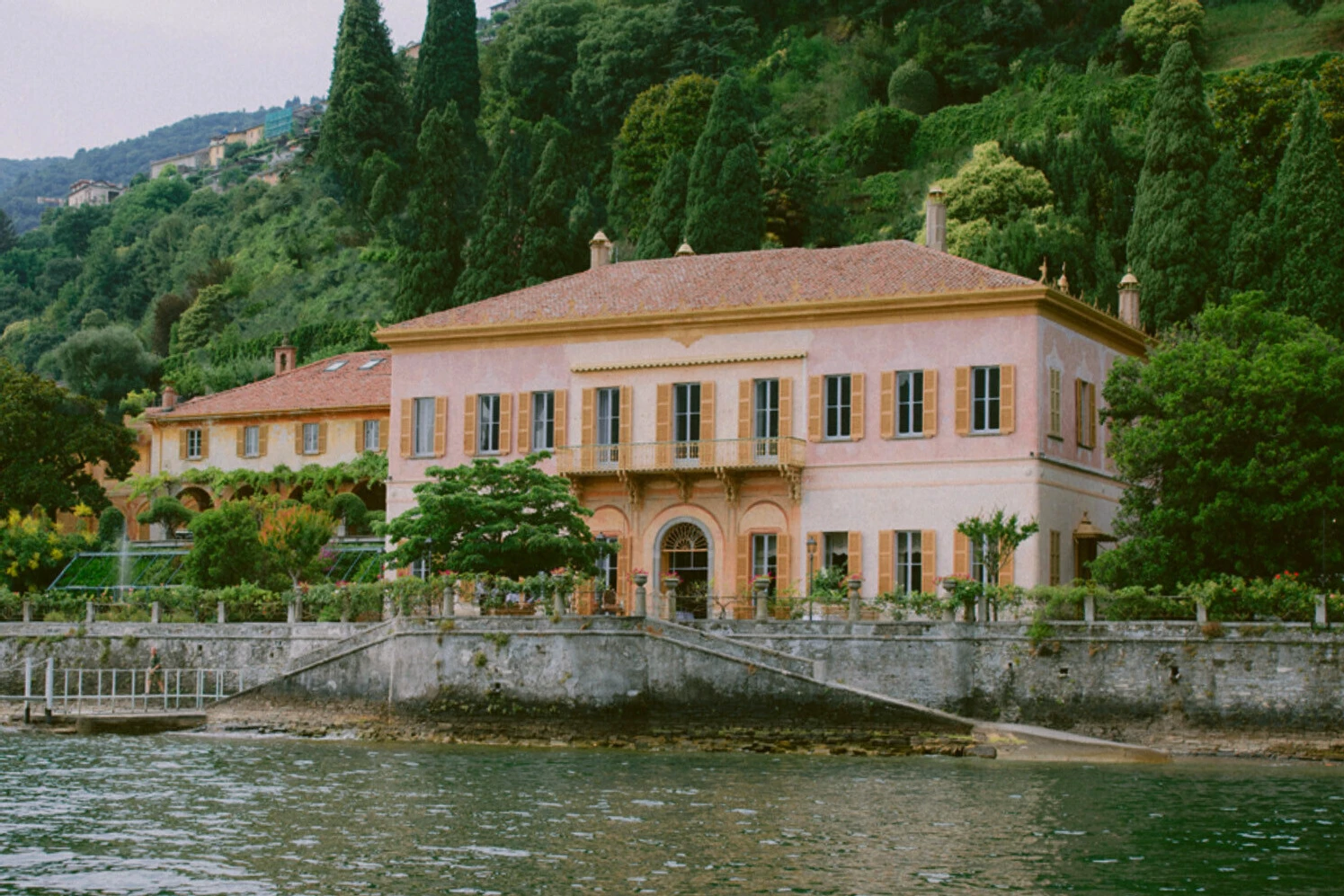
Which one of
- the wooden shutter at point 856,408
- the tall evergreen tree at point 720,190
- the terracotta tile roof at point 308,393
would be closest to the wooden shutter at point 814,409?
the wooden shutter at point 856,408

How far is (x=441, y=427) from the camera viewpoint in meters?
44.4

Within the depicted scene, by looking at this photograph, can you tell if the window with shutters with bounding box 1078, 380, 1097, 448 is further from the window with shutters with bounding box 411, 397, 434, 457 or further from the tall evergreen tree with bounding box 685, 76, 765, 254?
the tall evergreen tree with bounding box 685, 76, 765, 254

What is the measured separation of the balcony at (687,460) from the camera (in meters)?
40.2

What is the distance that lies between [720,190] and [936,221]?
1631cm

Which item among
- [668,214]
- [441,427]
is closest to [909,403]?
[441,427]

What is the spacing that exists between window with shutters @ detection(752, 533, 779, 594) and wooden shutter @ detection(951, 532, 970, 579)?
384 cm

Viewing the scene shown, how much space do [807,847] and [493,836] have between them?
11.9 feet

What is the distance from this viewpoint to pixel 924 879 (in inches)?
775

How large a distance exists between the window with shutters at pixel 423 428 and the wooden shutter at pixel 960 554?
1270 cm

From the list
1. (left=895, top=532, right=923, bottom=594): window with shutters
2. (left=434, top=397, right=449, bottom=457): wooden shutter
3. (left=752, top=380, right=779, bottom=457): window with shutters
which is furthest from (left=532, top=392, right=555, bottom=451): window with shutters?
(left=895, top=532, right=923, bottom=594): window with shutters

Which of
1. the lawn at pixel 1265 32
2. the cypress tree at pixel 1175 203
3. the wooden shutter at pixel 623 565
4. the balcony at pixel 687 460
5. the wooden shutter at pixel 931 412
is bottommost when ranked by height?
the wooden shutter at pixel 623 565

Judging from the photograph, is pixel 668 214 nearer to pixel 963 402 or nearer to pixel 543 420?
pixel 543 420

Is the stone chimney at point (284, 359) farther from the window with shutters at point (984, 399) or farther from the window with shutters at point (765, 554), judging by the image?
the window with shutters at point (984, 399)

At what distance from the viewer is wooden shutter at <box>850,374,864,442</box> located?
39906 mm
